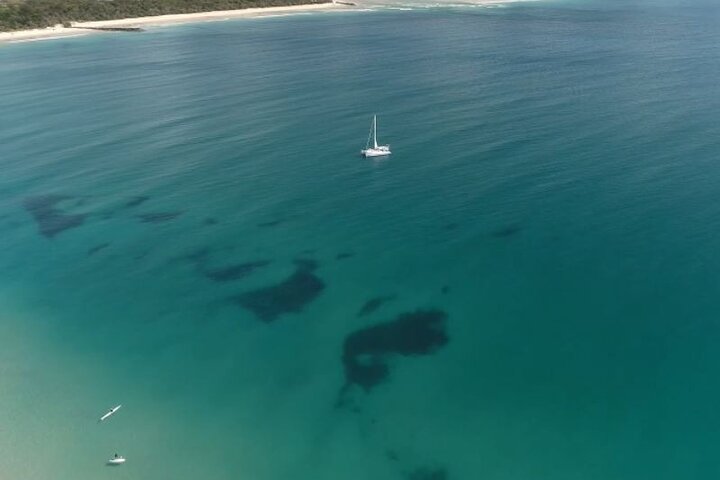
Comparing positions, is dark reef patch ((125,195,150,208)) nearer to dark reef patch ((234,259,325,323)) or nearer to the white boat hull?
dark reef patch ((234,259,325,323))

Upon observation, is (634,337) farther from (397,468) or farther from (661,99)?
(661,99)

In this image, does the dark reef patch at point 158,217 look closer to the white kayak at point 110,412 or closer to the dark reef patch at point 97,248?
the dark reef patch at point 97,248

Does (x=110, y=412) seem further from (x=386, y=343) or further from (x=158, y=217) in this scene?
(x=158, y=217)

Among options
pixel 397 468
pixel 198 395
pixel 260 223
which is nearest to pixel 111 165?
pixel 260 223

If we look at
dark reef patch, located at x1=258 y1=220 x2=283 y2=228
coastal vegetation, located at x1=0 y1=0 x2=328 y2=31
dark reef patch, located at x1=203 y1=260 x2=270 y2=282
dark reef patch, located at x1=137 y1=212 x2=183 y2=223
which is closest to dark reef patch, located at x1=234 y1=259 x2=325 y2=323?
dark reef patch, located at x1=203 y1=260 x2=270 y2=282

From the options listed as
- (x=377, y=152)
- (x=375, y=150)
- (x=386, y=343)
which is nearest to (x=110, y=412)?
(x=386, y=343)
